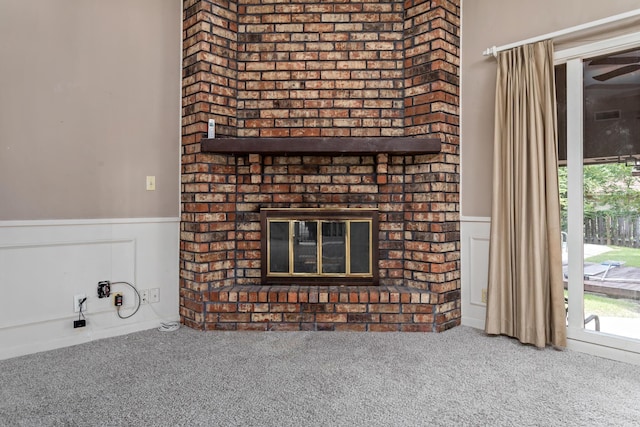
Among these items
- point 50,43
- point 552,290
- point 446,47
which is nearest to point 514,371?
point 552,290

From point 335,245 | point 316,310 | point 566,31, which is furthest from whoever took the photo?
point 335,245

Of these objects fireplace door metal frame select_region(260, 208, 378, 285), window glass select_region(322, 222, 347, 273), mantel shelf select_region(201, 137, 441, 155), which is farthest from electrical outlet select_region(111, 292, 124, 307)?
window glass select_region(322, 222, 347, 273)

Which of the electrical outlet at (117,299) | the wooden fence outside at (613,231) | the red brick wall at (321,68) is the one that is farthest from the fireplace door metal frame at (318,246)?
the wooden fence outside at (613,231)

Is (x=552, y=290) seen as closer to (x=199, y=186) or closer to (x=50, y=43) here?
(x=199, y=186)

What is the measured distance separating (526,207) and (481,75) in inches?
40.5

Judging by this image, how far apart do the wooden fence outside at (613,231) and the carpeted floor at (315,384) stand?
701 millimetres

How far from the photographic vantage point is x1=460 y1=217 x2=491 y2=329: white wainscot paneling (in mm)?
2725

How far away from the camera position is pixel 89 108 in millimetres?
2482

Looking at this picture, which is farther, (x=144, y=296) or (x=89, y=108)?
(x=144, y=296)

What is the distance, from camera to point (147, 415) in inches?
63.5

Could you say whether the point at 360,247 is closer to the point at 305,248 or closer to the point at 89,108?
the point at 305,248

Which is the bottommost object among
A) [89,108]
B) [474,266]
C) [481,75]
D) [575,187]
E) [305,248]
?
[474,266]

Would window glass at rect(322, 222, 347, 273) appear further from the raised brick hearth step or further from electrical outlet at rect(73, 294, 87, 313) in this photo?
electrical outlet at rect(73, 294, 87, 313)

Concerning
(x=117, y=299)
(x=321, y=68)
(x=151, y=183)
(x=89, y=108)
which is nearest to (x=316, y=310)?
(x=117, y=299)
